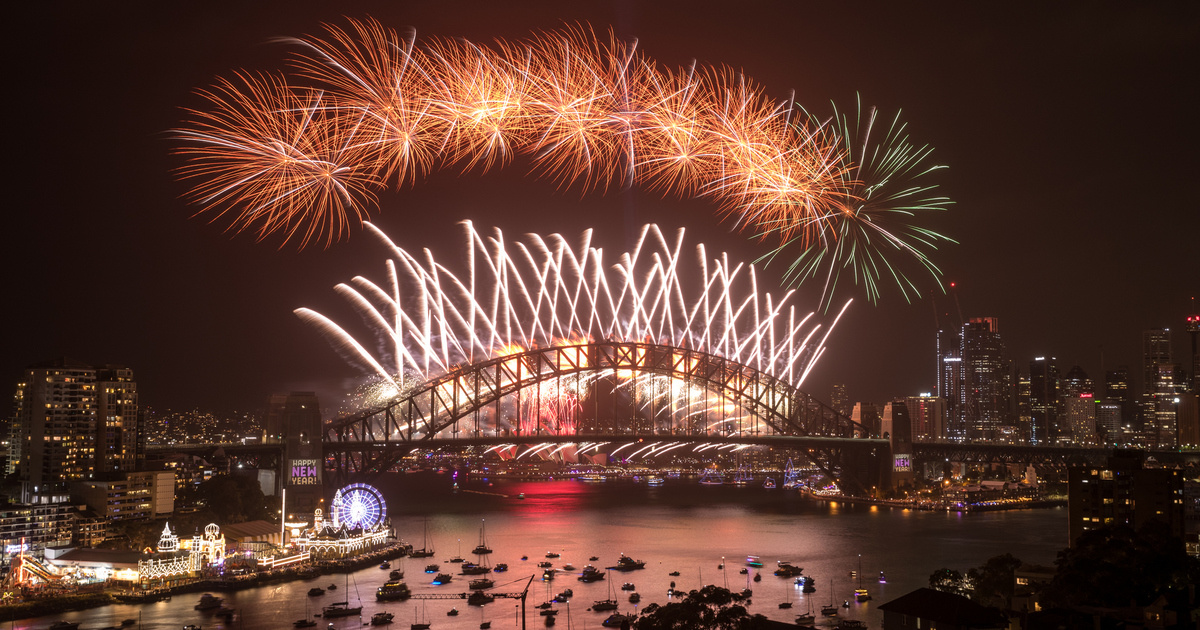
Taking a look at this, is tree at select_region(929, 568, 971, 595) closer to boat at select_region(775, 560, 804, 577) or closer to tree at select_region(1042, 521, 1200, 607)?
tree at select_region(1042, 521, 1200, 607)

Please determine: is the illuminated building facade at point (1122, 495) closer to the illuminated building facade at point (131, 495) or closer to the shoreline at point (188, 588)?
the shoreline at point (188, 588)

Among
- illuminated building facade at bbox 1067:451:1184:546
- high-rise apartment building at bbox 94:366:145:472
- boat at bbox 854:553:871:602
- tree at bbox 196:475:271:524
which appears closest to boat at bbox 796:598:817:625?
boat at bbox 854:553:871:602

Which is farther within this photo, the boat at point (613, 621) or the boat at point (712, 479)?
the boat at point (712, 479)

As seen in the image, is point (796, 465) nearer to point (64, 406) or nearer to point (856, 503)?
point (856, 503)

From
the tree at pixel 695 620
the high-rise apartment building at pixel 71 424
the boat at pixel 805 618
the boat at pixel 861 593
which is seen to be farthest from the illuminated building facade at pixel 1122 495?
the high-rise apartment building at pixel 71 424

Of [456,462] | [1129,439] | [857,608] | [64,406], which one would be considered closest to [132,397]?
[64,406]

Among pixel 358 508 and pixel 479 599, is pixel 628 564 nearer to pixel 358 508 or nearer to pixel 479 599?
pixel 479 599
